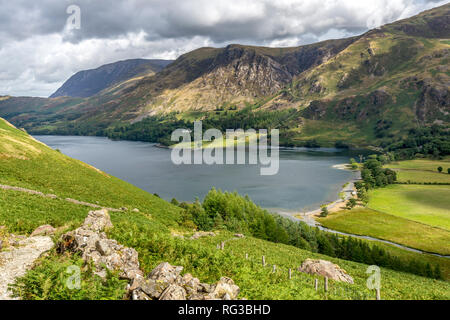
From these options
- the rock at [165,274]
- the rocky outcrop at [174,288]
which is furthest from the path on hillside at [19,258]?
the rock at [165,274]

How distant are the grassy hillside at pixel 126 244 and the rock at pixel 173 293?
277cm

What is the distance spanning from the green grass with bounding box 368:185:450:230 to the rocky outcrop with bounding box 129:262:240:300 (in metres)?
119

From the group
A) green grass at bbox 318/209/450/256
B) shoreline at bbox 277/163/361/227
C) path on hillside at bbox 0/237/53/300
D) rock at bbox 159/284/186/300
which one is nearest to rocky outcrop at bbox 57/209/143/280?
path on hillside at bbox 0/237/53/300

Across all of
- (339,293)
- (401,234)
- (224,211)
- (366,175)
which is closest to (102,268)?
(339,293)

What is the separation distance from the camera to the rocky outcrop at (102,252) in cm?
1827

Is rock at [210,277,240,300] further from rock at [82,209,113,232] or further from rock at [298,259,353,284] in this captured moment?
rock at [298,259,353,284]

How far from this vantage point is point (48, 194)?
47375mm

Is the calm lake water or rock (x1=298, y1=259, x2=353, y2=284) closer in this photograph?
rock (x1=298, y1=259, x2=353, y2=284)

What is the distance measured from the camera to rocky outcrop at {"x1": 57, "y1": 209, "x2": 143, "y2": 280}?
18.3m

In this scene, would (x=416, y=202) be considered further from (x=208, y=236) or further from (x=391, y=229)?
(x=208, y=236)

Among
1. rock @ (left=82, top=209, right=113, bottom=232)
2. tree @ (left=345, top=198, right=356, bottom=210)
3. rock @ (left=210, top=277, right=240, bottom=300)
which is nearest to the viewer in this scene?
rock @ (left=210, top=277, right=240, bottom=300)

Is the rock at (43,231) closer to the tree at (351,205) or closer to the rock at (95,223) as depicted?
the rock at (95,223)
